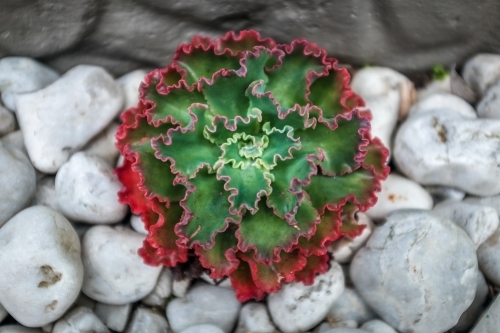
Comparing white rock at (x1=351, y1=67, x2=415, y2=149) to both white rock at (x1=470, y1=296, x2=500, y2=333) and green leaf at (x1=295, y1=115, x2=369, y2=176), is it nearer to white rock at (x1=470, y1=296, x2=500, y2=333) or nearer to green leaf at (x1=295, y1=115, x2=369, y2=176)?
green leaf at (x1=295, y1=115, x2=369, y2=176)

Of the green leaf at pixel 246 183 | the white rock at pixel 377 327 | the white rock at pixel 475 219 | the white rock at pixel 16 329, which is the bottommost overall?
the white rock at pixel 377 327

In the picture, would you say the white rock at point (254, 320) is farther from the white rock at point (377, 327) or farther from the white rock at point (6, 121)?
the white rock at point (6, 121)

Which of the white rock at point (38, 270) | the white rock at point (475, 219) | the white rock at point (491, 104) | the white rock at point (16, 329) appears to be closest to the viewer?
the white rock at point (38, 270)

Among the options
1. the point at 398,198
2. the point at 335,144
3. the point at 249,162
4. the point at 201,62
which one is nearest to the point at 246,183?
the point at 249,162

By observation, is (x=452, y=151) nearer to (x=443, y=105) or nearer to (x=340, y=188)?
(x=443, y=105)

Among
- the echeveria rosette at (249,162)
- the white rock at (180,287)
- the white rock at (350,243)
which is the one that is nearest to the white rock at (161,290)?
the white rock at (180,287)

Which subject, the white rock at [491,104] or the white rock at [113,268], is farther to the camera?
A: the white rock at [491,104]

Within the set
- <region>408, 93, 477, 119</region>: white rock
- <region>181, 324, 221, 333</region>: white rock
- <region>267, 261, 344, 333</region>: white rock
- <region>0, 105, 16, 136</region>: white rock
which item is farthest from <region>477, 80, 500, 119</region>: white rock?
<region>0, 105, 16, 136</region>: white rock

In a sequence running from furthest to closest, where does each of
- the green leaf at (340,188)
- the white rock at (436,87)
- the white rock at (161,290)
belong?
the white rock at (436,87) < the white rock at (161,290) < the green leaf at (340,188)
